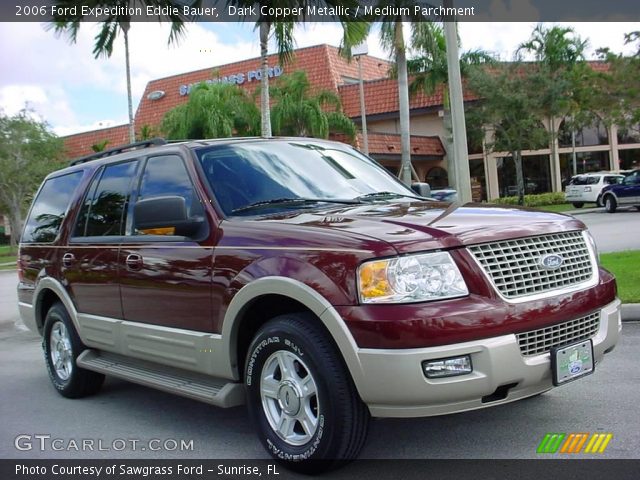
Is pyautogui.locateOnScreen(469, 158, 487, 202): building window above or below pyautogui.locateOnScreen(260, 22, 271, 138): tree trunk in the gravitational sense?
below

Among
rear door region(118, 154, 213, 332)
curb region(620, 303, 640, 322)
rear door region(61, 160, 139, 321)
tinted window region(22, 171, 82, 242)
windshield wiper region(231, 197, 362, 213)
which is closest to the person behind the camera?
rear door region(118, 154, 213, 332)

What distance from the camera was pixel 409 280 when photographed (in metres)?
3.64

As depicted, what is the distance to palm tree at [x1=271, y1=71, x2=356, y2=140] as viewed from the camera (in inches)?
1129

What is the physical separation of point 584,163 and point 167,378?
41430 millimetres

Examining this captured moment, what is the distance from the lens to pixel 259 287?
4078 millimetres

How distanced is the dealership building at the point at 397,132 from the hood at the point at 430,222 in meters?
30.2

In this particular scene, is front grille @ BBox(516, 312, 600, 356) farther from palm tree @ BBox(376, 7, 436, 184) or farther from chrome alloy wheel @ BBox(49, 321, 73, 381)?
palm tree @ BBox(376, 7, 436, 184)

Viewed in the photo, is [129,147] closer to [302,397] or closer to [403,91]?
[302,397]

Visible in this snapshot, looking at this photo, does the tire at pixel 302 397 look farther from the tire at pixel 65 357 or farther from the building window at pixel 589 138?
the building window at pixel 589 138

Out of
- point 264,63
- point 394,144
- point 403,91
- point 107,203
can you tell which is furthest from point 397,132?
point 107,203

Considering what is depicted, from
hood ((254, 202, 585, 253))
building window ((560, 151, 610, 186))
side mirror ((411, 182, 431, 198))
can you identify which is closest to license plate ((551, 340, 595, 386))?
hood ((254, 202, 585, 253))

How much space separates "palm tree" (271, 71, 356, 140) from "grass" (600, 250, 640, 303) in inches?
697

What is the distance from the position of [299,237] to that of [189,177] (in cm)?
129

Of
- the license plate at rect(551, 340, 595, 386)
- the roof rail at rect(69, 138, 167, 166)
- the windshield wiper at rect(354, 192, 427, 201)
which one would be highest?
the roof rail at rect(69, 138, 167, 166)
